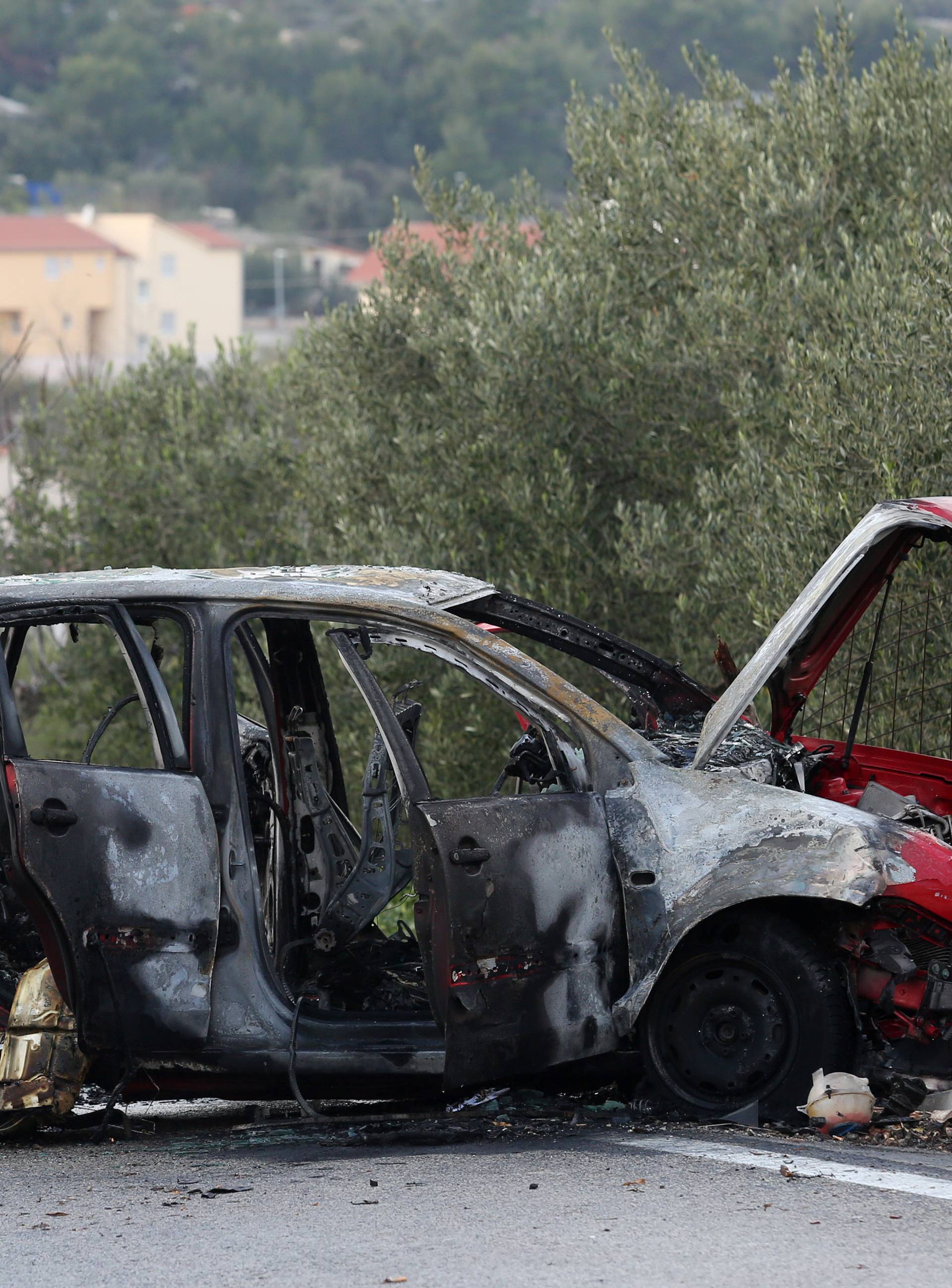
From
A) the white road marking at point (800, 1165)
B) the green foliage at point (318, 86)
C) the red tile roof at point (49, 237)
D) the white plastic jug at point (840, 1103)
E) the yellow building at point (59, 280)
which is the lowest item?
the white road marking at point (800, 1165)

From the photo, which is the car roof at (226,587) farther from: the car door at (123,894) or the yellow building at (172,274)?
the yellow building at (172,274)

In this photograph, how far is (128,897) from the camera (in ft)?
16.8

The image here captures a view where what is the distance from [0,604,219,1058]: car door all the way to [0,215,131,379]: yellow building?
295 ft

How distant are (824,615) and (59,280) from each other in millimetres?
95871

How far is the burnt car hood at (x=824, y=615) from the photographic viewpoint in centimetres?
537

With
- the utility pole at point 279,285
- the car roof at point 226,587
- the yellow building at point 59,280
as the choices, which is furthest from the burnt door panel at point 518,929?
the yellow building at point 59,280

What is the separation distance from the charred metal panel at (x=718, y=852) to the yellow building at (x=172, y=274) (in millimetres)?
93022

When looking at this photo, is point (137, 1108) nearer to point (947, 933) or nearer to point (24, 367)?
point (947, 933)

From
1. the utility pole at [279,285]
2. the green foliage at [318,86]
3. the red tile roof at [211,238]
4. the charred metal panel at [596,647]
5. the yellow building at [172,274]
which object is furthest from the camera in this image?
the green foliage at [318,86]

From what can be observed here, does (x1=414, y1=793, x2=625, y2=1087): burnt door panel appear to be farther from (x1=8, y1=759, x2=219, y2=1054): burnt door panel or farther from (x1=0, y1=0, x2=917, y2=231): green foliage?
(x1=0, y1=0, x2=917, y2=231): green foliage

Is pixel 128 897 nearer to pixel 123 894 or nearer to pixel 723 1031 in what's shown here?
pixel 123 894

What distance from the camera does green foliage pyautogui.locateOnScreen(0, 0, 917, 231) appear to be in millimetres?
114875

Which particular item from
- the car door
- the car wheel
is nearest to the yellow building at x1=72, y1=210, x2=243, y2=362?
the car door

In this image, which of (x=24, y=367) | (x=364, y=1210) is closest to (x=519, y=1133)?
(x=364, y=1210)
